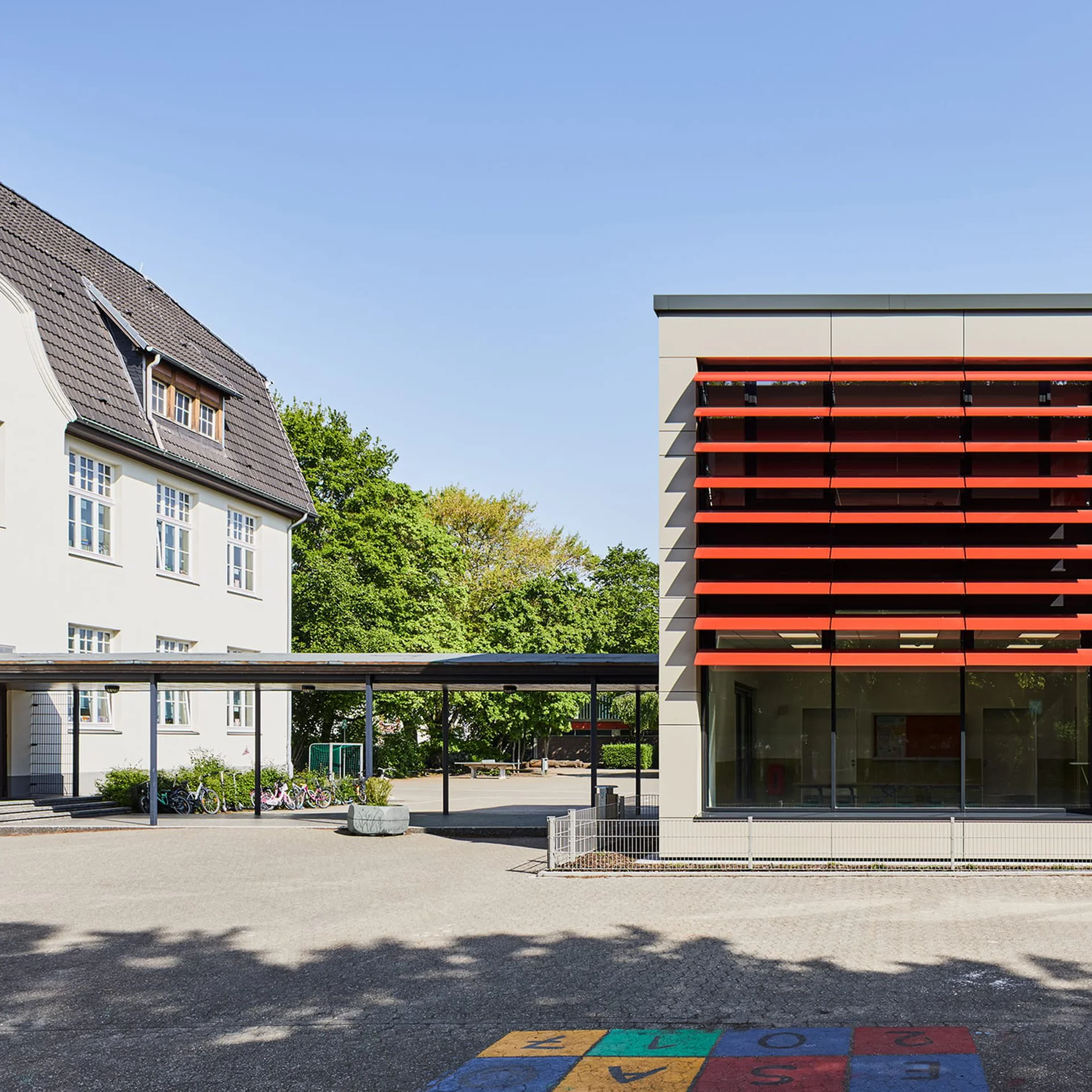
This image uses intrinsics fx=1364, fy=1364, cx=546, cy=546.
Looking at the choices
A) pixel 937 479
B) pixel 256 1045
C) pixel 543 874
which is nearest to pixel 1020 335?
pixel 937 479

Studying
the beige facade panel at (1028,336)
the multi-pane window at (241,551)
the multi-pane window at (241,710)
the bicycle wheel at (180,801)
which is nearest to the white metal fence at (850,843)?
the beige facade panel at (1028,336)

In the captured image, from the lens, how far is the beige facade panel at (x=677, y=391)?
2102 centimetres

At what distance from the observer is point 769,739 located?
811 inches

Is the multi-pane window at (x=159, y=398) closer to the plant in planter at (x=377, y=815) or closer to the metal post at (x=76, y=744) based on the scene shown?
the metal post at (x=76, y=744)

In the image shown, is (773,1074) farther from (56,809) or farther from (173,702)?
(173,702)

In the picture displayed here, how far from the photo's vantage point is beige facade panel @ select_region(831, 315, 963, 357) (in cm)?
2062

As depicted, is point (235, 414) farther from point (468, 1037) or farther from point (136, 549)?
point (468, 1037)

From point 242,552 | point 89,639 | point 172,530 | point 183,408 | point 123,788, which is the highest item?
point 183,408

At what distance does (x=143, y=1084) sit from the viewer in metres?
8.41

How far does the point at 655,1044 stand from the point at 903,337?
13977mm

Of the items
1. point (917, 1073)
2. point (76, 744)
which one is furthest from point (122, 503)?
point (917, 1073)

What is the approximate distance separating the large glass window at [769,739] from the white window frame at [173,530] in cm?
1855

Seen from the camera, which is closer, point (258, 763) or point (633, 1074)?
point (633, 1074)

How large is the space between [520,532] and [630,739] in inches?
453
